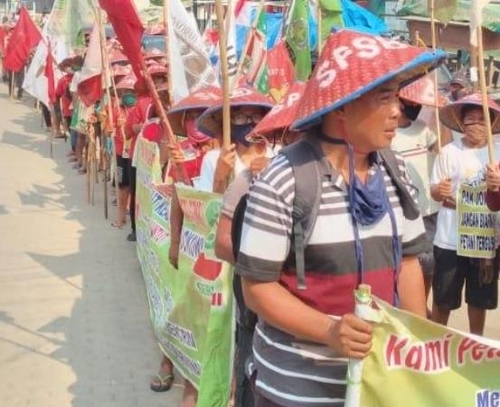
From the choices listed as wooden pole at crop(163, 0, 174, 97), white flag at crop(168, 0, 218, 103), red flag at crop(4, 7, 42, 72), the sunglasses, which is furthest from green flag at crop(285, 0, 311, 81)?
red flag at crop(4, 7, 42, 72)

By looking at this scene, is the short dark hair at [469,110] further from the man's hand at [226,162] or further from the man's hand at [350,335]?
the man's hand at [350,335]

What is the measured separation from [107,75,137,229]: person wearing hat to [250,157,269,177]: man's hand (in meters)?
5.10

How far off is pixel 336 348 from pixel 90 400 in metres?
2.96

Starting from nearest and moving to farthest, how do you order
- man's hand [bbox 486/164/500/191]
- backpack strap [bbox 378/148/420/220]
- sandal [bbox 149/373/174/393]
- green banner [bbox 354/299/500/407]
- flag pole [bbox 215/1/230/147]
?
green banner [bbox 354/299/500/407] < backpack strap [bbox 378/148/420/220] < flag pole [bbox 215/1/230/147] < man's hand [bbox 486/164/500/191] < sandal [bbox 149/373/174/393]

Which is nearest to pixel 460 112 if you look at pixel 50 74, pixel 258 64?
pixel 258 64

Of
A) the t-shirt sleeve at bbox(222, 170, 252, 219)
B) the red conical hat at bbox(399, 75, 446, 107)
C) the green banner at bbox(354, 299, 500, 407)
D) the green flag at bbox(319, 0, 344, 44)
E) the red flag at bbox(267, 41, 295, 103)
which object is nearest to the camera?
the green banner at bbox(354, 299, 500, 407)

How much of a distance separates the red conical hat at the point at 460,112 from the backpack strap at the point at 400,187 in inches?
101

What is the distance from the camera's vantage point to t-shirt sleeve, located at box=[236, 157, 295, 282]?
2107 mm

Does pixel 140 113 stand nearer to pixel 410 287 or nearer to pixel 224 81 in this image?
pixel 224 81

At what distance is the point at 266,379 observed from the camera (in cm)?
231

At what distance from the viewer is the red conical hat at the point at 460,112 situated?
4.86 m

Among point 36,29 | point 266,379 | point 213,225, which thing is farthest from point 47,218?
point 266,379

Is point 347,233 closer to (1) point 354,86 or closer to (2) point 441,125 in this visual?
(1) point 354,86

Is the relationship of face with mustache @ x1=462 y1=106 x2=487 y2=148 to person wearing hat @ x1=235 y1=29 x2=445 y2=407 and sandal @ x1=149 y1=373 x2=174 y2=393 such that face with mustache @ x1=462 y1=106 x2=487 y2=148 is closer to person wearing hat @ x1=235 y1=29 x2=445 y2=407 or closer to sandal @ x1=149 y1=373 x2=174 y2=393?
sandal @ x1=149 y1=373 x2=174 y2=393
